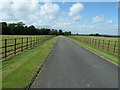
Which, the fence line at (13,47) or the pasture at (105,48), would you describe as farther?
the pasture at (105,48)

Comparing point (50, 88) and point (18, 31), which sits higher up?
point (18, 31)

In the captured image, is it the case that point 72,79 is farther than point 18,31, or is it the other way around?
point 18,31

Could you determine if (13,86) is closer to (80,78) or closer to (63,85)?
(63,85)

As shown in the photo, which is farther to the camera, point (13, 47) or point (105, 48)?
point (105, 48)

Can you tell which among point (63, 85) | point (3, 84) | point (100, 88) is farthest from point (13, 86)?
point (100, 88)

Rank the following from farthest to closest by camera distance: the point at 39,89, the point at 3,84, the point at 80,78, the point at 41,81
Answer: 1. the point at 80,78
2. the point at 41,81
3. the point at 3,84
4. the point at 39,89

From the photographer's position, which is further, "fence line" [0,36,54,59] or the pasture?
the pasture

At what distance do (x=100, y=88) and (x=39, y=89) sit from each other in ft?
6.89

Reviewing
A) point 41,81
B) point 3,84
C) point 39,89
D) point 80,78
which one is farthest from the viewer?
point 80,78

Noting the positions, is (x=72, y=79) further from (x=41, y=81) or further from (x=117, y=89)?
(x=117, y=89)

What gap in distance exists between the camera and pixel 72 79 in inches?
246

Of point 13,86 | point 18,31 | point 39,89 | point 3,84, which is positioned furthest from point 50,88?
point 18,31

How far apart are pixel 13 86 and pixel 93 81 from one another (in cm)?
304

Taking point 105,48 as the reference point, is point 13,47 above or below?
above
